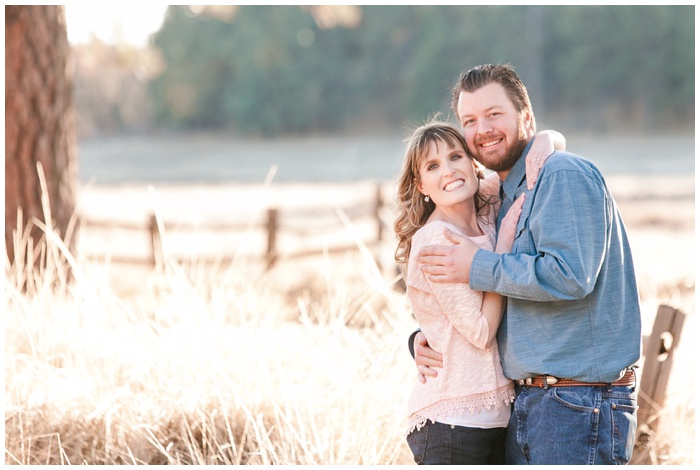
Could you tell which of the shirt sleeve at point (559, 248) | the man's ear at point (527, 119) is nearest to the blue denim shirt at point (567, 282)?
the shirt sleeve at point (559, 248)

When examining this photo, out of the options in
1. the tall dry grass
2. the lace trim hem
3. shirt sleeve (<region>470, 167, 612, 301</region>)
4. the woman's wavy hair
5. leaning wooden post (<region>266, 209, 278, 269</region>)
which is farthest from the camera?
leaning wooden post (<region>266, 209, 278, 269</region>)

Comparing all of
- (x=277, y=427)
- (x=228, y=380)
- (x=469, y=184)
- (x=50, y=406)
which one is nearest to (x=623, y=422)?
(x=469, y=184)

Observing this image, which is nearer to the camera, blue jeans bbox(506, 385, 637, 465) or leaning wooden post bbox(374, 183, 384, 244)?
blue jeans bbox(506, 385, 637, 465)

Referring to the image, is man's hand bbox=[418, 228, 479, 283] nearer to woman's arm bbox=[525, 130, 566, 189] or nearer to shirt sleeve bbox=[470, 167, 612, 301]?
shirt sleeve bbox=[470, 167, 612, 301]

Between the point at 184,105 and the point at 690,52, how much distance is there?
25196 millimetres

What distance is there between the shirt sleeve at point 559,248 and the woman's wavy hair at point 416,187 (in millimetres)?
384

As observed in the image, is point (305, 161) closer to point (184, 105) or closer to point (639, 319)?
point (184, 105)

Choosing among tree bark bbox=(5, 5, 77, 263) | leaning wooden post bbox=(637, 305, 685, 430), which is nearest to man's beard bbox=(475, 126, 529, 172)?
leaning wooden post bbox=(637, 305, 685, 430)

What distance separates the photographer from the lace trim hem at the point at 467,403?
264cm

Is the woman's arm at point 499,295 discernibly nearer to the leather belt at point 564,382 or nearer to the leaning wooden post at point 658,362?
the leather belt at point 564,382

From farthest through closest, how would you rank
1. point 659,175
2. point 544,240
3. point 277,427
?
point 659,175 → point 277,427 → point 544,240

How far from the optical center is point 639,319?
259 cm

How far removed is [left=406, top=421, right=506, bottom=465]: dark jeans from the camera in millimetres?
2662

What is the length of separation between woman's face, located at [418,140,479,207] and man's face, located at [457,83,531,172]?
6 cm
